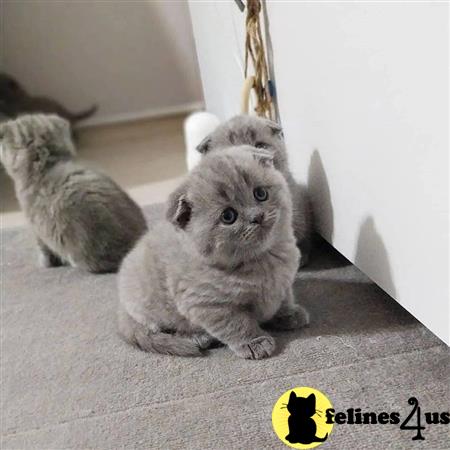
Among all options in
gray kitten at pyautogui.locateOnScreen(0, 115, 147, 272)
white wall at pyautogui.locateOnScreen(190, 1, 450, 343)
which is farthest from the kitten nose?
gray kitten at pyautogui.locateOnScreen(0, 115, 147, 272)

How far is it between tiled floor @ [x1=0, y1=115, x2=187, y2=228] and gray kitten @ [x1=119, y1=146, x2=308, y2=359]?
957 mm

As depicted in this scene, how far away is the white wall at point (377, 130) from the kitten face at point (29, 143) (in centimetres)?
69

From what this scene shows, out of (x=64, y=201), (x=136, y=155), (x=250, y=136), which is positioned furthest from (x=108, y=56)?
(x=250, y=136)

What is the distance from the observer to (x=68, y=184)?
1342 mm

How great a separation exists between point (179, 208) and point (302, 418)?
Result: 0.40 m

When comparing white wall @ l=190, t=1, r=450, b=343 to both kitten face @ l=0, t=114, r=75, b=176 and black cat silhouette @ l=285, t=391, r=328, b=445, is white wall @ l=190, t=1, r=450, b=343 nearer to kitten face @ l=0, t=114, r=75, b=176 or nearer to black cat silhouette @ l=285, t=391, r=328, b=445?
black cat silhouette @ l=285, t=391, r=328, b=445

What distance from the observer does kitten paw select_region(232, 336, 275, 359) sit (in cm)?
89

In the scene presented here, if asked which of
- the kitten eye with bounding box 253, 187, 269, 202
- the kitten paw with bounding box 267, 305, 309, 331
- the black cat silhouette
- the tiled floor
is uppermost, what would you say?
the kitten eye with bounding box 253, 187, 269, 202

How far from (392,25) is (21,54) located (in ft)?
5.96

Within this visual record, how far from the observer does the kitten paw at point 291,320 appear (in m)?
Answer: 0.96

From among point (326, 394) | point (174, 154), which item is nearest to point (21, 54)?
point (174, 154)

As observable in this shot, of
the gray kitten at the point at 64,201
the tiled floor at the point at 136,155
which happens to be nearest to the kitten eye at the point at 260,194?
the gray kitten at the point at 64,201

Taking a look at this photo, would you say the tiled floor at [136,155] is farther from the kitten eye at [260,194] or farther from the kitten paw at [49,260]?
the kitten eye at [260,194]

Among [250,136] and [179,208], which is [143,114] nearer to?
[250,136]
